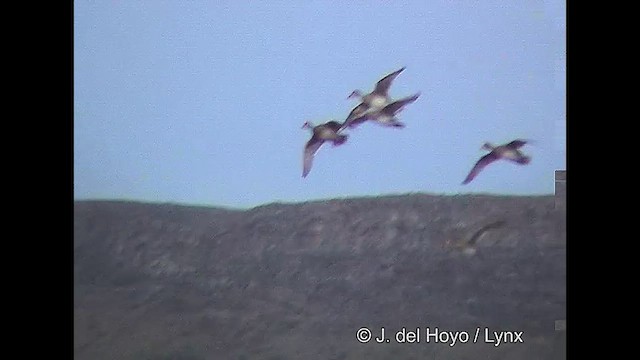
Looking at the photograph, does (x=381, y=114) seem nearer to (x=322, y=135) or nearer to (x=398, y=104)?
(x=398, y=104)

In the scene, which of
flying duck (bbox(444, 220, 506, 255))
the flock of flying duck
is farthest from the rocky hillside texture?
the flock of flying duck

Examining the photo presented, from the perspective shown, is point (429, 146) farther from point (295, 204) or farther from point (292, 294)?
point (292, 294)

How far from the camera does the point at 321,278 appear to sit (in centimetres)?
212

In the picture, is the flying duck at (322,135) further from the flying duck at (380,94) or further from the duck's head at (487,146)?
the duck's head at (487,146)

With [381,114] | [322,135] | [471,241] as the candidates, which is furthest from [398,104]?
[471,241]

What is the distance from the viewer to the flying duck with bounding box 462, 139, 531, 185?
2104 millimetres

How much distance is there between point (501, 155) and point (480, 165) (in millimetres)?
64

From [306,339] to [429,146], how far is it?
64 cm

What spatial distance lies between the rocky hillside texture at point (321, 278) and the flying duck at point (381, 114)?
215mm

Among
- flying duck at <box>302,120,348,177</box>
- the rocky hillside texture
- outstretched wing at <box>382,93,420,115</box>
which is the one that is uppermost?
outstretched wing at <box>382,93,420,115</box>

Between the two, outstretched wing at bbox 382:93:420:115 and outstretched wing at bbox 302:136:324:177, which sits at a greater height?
outstretched wing at bbox 382:93:420:115

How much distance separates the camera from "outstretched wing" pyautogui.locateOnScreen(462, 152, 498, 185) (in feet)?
6.92

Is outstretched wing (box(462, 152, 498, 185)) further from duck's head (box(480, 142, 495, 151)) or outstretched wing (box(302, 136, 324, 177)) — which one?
outstretched wing (box(302, 136, 324, 177))
